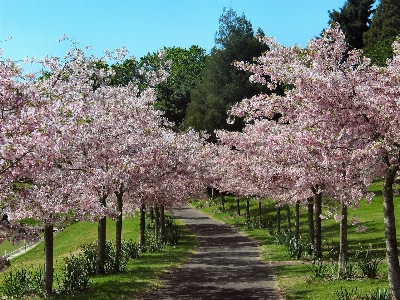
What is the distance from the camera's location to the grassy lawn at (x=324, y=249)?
14320 mm

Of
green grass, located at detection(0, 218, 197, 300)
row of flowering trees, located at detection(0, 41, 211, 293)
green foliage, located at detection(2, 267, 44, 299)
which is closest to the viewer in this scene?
row of flowering trees, located at detection(0, 41, 211, 293)

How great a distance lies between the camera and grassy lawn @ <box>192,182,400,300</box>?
47.0 feet

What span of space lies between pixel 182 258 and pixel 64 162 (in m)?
12.1

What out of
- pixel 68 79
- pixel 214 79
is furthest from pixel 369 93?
pixel 214 79

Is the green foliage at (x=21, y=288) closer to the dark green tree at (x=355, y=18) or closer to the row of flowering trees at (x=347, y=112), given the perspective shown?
the row of flowering trees at (x=347, y=112)

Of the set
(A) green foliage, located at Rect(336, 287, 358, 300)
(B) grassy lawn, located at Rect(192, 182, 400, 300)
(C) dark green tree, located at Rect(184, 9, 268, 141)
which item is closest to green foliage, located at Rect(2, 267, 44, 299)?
(B) grassy lawn, located at Rect(192, 182, 400, 300)

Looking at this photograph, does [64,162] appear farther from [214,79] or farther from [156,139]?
[214,79]

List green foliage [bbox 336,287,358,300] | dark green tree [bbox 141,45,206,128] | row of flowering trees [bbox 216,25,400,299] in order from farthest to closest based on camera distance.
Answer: dark green tree [bbox 141,45,206,128] → green foliage [bbox 336,287,358,300] → row of flowering trees [bbox 216,25,400,299]

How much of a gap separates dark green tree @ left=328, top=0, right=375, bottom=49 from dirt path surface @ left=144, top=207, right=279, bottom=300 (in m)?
50.0

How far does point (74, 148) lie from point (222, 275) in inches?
353

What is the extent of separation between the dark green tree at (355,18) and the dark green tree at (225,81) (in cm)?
1391

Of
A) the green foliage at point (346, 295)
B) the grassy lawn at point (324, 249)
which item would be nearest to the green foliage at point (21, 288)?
the grassy lawn at point (324, 249)

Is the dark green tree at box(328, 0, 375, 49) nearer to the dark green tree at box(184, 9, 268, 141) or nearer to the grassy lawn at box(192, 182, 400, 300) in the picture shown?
the dark green tree at box(184, 9, 268, 141)

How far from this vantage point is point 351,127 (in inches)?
442
